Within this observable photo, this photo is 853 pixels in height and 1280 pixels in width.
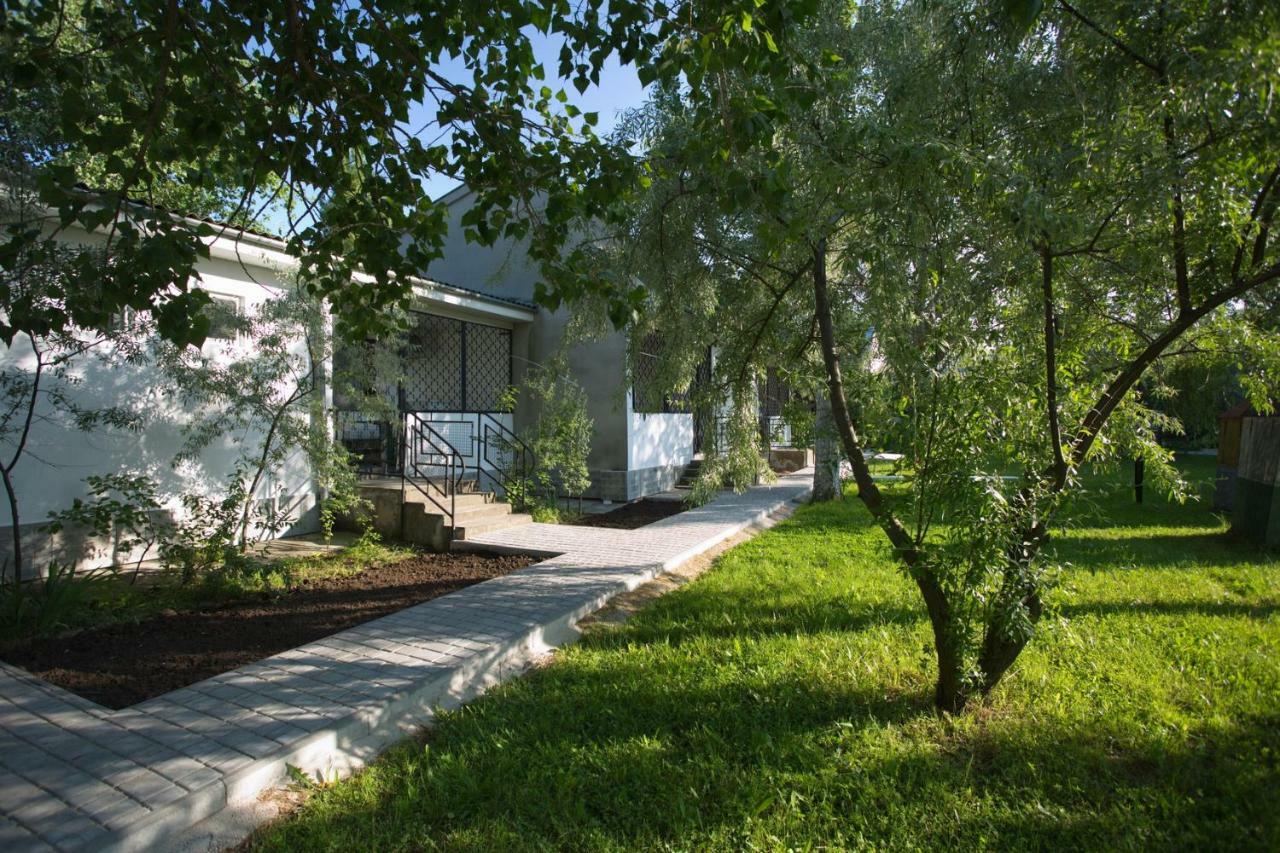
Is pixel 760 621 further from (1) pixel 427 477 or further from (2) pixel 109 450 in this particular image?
(2) pixel 109 450

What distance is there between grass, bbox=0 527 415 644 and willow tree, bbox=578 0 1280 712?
16.2ft

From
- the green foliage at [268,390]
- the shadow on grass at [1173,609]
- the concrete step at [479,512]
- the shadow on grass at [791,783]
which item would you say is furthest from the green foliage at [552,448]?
the shadow on grass at [1173,609]

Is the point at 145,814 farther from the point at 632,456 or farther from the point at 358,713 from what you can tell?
the point at 632,456

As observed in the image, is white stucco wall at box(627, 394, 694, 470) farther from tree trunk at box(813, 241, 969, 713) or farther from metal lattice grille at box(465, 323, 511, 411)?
tree trunk at box(813, 241, 969, 713)

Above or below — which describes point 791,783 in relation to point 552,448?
below

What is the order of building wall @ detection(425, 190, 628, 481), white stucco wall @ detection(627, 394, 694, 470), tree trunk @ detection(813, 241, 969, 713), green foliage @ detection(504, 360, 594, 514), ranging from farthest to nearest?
white stucco wall @ detection(627, 394, 694, 470)
building wall @ detection(425, 190, 628, 481)
green foliage @ detection(504, 360, 594, 514)
tree trunk @ detection(813, 241, 969, 713)

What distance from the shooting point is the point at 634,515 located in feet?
36.7

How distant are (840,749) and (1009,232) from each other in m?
2.89

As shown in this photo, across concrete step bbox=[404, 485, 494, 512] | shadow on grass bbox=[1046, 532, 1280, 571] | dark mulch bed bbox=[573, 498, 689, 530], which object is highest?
concrete step bbox=[404, 485, 494, 512]

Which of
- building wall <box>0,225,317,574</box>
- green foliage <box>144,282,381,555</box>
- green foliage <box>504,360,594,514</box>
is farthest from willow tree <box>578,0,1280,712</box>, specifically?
green foliage <box>504,360,594,514</box>

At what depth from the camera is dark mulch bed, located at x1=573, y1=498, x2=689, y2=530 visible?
10.4m

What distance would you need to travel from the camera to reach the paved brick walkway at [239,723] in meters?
2.75

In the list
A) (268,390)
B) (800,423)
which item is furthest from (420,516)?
(800,423)

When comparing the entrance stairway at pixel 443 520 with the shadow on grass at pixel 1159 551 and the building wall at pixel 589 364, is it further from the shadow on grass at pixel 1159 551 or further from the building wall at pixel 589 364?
the shadow on grass at pixel 1159 551
